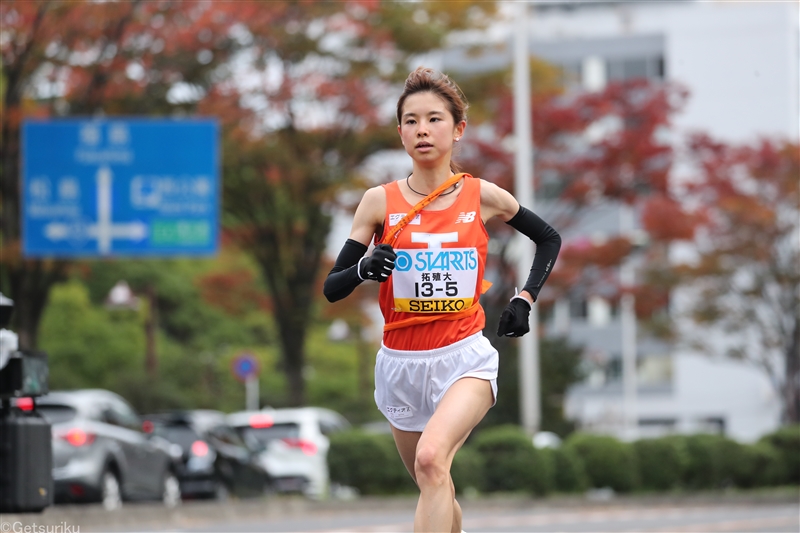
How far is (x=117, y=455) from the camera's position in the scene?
16.6 m

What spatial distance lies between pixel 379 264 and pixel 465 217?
0.61 m

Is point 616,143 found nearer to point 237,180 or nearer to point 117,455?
point 237,180

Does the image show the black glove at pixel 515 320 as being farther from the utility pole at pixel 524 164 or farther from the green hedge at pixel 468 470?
the utility pole at pixel 524 164

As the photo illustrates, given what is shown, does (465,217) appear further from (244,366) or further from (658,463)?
(244,366)

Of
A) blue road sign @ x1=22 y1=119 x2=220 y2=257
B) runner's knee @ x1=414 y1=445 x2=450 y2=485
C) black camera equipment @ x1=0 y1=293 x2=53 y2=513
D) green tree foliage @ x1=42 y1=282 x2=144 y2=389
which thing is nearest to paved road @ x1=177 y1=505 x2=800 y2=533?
black camera equipment @ x1=0 y1=293 x2=53 y2=513

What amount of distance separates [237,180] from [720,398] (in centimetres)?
4089

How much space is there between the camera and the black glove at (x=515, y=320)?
5.70m

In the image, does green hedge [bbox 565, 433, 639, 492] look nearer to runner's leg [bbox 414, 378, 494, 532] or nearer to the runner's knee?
runner's leg [bbox 414, 378, 494, 532]

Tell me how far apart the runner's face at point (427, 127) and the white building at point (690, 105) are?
172 feet

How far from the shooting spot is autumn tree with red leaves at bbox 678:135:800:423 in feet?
85.6

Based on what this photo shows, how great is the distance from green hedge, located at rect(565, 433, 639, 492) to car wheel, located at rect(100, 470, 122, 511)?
22.4 ft

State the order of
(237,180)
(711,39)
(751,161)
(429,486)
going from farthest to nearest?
1. (711,39)
2. (751,161)
3. (237,180)
4. (429,486)

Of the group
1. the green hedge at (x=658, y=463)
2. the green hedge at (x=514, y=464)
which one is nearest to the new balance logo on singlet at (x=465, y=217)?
the green hedge at (x=514, y=464)

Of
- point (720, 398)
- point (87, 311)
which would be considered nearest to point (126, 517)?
point (87, 311)
